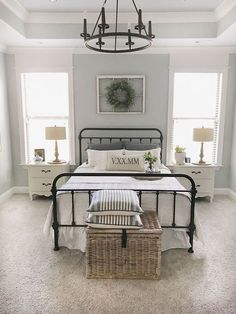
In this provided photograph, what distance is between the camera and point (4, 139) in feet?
14.5

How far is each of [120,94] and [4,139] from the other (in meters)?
2.11

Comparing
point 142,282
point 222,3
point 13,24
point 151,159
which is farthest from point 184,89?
point 142,282

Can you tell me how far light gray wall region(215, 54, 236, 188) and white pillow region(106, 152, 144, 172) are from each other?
1710 millimetres

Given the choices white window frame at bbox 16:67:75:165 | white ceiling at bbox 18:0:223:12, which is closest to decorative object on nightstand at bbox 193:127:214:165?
white ceiling at bbox 18:0:223:12

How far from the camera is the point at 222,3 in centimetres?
338

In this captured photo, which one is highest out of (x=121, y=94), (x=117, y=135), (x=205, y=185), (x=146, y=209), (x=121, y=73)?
(x=121, y=73)

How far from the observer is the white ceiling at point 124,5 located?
3.37 meters

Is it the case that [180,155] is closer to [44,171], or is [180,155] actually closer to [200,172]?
[200,172]

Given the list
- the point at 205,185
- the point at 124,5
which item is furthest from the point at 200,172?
the point at 124,5

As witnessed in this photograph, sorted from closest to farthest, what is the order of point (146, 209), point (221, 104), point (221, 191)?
point (146, 209), point (221, 104), point (221, 191)

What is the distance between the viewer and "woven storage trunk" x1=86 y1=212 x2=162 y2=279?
7.55 feet

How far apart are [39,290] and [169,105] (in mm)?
3444

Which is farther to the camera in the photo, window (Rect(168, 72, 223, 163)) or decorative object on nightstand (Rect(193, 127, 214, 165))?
window (Rect(168, 72, 223, 163))

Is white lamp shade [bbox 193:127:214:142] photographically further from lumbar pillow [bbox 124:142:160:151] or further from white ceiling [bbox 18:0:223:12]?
white ceiling [bbox 18:0:223:12]
